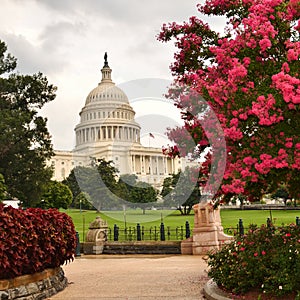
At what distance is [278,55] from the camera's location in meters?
9.90

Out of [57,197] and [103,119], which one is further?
[103,119]

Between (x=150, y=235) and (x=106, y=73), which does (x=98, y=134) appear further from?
(x=150, y=235)

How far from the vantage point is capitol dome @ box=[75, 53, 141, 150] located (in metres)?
86.6

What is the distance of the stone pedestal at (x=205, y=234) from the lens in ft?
74.8

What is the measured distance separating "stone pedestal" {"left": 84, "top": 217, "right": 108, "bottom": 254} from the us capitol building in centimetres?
5049

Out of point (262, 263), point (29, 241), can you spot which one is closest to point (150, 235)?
point (29, 241)

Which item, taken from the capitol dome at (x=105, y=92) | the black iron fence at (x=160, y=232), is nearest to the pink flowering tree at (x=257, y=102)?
the black iron fence at (x=160, y=232)

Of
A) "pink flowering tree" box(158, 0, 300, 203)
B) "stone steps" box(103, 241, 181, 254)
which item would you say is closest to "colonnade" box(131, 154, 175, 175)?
"stone steps" box(103, 241, 181, 254)

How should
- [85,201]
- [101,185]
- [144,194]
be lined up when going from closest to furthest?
1. [144,194]
2. [101,185]
3. [85,201]

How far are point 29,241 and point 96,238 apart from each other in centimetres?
1607

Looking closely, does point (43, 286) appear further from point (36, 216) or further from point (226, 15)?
point (226, 15)

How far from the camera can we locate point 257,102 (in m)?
8.71

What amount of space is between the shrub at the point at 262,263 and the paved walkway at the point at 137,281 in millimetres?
849

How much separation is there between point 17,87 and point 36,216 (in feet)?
121
